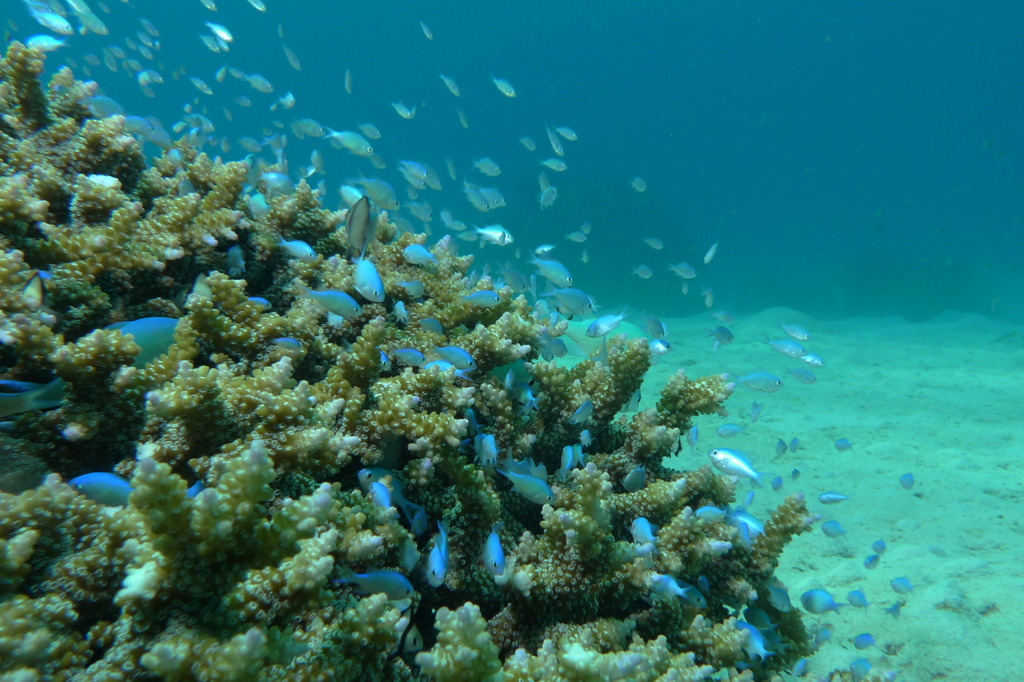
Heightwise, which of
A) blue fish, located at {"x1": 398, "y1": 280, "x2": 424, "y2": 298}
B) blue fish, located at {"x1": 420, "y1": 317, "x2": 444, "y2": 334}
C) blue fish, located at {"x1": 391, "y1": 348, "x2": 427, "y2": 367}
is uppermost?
blue fish, located at {"x1": 398, "y1": 280, "x2": 424, "y2": 298}

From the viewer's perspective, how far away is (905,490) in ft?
23.0

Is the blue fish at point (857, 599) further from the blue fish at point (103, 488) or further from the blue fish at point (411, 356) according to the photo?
the blue fish at point (103, 488)

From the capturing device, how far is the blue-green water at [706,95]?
280 feet

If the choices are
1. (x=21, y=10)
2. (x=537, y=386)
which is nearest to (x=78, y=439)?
(x=537, y=386)

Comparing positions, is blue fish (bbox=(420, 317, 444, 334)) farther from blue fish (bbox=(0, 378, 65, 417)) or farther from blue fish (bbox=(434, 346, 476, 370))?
blue fish (bbox=(0, 378, 65, 417))

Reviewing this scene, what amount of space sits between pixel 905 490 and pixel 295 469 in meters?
8.47

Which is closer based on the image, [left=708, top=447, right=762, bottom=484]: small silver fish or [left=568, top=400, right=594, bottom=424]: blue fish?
[left=568, top=400, right=594, bottom=424]: blue fish

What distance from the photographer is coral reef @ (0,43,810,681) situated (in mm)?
1459

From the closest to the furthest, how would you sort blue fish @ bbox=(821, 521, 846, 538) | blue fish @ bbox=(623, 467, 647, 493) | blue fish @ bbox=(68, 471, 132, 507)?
blue fish @ bbox=(68, 471, 132, 507) → blue fish @ bbox=(623, 467, 647, 493) → blue fish @ bbox=(821, 521, 846, 538)

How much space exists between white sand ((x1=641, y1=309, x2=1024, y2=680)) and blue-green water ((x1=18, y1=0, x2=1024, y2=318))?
193ft

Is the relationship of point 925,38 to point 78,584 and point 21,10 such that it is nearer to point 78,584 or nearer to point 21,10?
point 78,584

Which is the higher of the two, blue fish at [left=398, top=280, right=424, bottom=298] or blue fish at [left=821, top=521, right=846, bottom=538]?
blue fish at [left=398, top=280, right=424, bottom=298]

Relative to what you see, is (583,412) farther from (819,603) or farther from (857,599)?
(857,599)

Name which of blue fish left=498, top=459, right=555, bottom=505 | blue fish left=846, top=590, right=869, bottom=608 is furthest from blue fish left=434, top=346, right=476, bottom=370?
blue fish left=846, top=590, right=869, bottom=608
